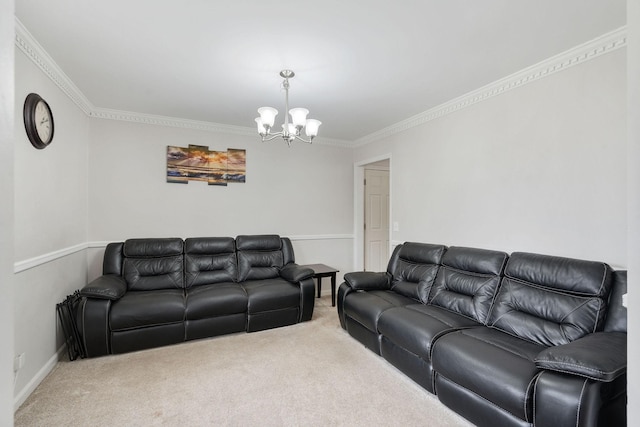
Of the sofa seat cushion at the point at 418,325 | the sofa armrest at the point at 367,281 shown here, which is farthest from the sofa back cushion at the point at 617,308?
the sofa armrest at the point at 367,281

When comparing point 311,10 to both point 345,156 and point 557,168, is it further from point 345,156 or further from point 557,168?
point 345,156

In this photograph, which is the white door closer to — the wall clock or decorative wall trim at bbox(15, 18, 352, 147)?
decorative wall trim at bbox(15, 18, 352, 147)

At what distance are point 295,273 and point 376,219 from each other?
92.6 inches

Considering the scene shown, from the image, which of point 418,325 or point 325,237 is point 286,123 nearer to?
point 418,325

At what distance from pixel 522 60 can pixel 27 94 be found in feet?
12.9

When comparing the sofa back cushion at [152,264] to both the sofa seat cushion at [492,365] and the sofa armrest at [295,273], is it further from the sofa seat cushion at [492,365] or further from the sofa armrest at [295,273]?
the sofa seat cushion at [492,365]

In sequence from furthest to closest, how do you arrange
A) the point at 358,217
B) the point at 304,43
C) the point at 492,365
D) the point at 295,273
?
the point at 358,217, the point at 295,273, the point at 304,43, the point at 492,365

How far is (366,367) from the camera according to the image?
2.58 meters

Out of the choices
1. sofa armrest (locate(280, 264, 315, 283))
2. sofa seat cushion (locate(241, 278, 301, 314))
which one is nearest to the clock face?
sofa seat cushion (locate(241, 278, 301, 314))

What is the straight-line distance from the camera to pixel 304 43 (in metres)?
2.17

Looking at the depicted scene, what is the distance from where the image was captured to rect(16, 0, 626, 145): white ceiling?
181 cm

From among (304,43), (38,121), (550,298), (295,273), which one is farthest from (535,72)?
(38,121)

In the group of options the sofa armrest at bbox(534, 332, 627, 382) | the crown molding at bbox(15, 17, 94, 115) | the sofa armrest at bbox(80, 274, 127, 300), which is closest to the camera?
the sofa armrest at bbox(534, 332, 627, 382)

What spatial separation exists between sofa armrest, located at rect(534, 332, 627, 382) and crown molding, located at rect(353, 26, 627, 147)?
200 centimetres
